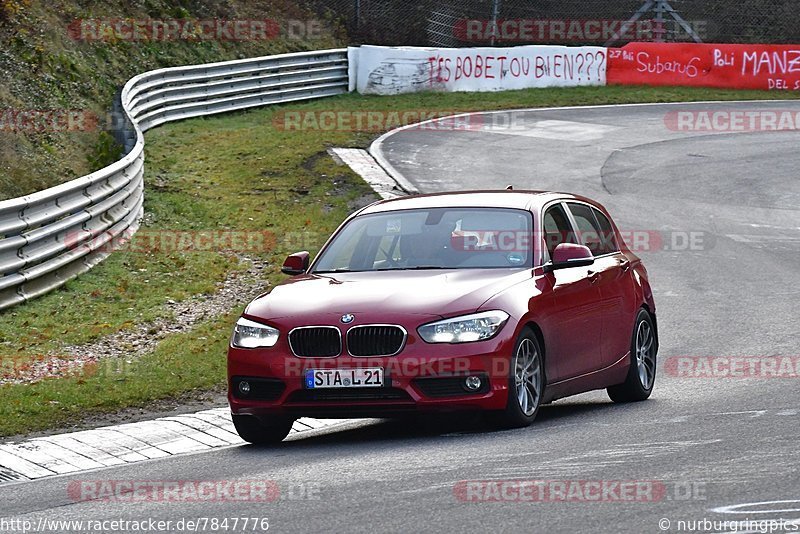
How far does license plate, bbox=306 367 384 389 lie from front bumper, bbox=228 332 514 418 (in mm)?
27

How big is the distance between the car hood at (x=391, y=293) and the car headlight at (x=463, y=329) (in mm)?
57

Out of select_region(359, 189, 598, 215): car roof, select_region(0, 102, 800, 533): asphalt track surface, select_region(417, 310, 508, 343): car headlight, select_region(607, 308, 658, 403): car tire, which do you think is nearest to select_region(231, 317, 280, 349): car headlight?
select_region(0, 102, 800, 533): asphalt track surface

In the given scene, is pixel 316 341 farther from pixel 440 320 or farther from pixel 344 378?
pixel 440 320

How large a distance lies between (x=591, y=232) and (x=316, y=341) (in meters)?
3.00

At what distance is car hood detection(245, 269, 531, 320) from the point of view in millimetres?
8914

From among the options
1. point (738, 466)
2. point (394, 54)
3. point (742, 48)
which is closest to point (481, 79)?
point (394, 54)

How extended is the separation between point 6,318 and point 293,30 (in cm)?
2761

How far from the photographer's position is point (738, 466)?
294 inches

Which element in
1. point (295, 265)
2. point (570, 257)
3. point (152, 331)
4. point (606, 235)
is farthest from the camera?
point (152, 331)

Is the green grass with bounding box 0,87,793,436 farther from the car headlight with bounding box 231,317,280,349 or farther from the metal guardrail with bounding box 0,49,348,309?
the car headlight with bounding box 231,317,280,349

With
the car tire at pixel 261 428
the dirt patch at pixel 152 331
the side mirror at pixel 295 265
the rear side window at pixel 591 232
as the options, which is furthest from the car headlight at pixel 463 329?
the dirt patch at pixel 152 331

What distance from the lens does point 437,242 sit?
9.99m

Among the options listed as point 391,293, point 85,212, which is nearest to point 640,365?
point 391,293

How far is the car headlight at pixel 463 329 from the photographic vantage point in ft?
28.8
